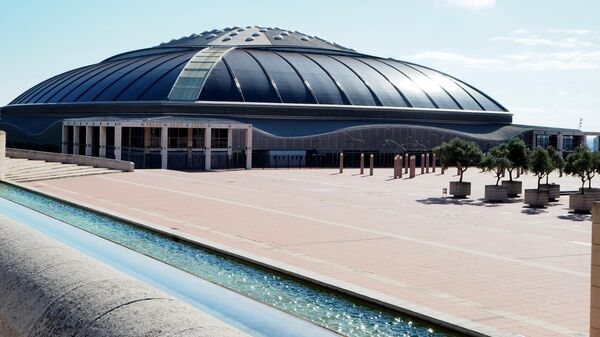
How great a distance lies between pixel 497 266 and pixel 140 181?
26.0 meters

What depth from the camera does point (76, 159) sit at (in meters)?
47.1

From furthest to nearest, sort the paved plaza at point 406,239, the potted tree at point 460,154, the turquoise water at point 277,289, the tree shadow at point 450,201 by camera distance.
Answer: the potted tree at point 460,154
the tree shadow at point 450,201
the paved plaza at point 406,239
the turquoise water at point 277,289

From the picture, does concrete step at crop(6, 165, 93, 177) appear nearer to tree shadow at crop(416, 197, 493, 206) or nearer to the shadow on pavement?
tree shadow at crop(416, 197, 493, 206)

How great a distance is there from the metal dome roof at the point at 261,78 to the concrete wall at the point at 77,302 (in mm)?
56013

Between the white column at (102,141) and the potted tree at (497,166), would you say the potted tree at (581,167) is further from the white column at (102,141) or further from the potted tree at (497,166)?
the white column at (102,141)

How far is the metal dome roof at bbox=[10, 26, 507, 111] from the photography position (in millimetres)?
63656

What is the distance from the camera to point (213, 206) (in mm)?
26062

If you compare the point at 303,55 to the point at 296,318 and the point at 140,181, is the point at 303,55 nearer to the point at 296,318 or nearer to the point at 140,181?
the point at 140,181

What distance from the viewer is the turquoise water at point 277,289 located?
1018cm

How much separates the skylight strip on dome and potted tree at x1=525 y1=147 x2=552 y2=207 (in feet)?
119

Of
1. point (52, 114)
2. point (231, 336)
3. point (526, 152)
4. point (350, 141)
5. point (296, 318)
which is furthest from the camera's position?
point (52, 114)

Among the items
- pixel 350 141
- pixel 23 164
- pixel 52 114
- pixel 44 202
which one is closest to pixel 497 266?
pixel 44 202

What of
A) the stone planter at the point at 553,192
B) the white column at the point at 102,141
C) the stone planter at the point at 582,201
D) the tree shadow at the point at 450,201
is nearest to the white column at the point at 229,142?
the white column at the point at 102,141

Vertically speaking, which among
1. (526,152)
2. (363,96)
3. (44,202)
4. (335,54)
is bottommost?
(44,202)
